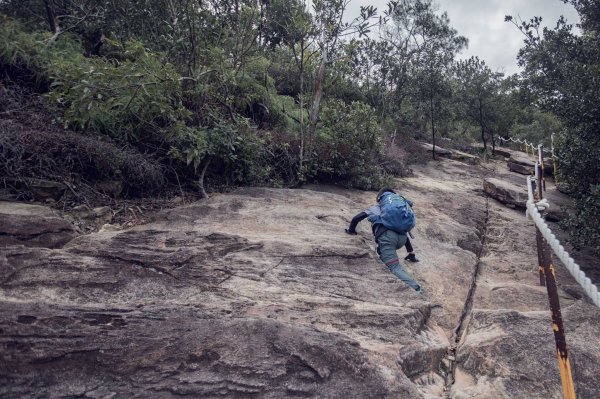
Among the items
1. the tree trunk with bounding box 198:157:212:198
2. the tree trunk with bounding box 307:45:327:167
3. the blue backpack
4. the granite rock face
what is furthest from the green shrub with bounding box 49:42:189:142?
the blue backpack

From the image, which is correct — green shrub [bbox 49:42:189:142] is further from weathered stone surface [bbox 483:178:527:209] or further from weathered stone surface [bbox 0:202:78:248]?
weathered stone surface [bbox 483:178:527:209]

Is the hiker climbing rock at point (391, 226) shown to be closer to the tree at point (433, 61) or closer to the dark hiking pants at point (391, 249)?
the dark hiking pants at point (391, 249)

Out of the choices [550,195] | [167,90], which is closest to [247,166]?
[167,90]

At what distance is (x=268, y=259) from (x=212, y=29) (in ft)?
17.6

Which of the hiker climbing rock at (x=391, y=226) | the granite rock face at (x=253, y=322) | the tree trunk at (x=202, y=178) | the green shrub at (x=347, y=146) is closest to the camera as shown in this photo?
the granite rock face at (x=253, y=322)

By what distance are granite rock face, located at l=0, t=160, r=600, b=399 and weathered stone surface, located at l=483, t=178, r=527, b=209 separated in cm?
538

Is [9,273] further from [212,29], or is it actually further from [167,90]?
[212,29]

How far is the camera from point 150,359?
→ 120 inches

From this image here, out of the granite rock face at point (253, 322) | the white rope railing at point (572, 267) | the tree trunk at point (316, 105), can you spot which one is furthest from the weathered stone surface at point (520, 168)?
the white rope railing at point (572, 267)

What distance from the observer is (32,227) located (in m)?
4.59

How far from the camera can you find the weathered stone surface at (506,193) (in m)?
11.1

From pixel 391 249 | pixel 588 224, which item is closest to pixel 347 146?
pixel 391 249

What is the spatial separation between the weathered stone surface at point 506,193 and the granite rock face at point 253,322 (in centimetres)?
538

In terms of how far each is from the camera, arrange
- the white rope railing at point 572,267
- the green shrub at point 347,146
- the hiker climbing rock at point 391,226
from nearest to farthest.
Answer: the white rope railing at point 572,267 → the hiker climbing rock at point 391,226 → the green shrub at point 347,146
